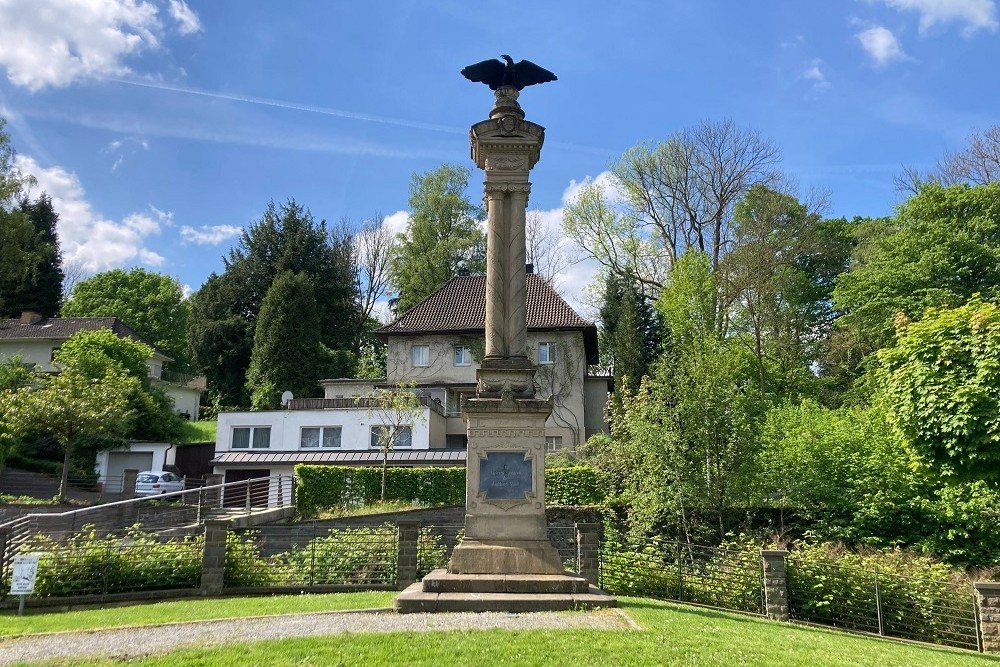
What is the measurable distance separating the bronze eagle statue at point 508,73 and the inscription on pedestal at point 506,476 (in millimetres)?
6891

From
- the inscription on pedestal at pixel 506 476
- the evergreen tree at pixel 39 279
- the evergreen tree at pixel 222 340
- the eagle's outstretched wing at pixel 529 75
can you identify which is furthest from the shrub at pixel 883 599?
the evergreen tree at pixel 39 279

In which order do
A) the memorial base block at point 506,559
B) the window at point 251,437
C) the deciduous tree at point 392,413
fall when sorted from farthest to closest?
the window at point 251,437, the deciduous tree at point 392,413, the memorial base block at point 506,559

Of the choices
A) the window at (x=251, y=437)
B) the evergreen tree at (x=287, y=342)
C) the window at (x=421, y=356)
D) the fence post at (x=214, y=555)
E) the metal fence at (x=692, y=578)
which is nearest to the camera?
the fence post at (x=214, y=555)

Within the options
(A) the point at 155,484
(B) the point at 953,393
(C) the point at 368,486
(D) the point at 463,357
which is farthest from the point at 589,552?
(D) the point at 463,357

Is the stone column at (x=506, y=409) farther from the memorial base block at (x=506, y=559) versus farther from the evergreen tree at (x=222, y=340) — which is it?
the evergreen tree at (x=222, y=340)

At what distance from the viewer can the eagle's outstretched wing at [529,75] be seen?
14203mm

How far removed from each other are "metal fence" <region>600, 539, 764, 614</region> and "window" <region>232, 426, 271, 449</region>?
21.9 metres

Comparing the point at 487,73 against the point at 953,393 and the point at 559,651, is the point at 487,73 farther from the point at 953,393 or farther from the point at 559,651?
the point at 953,393


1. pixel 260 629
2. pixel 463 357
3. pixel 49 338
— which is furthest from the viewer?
pixel 49 338

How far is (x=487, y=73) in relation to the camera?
1437 centimetres

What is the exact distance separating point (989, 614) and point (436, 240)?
41.7 metres

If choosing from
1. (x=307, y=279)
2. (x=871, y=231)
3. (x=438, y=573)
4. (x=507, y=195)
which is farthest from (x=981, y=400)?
(x=307, y=279)

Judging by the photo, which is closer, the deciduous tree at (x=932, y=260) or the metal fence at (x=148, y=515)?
the metal fence at (x=148, y=515)

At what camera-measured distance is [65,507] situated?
2545 cm
